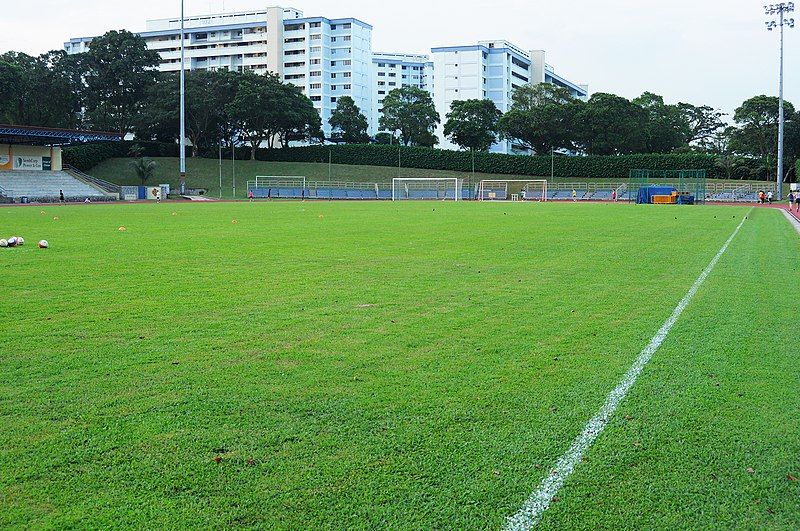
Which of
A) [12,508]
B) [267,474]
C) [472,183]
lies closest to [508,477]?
[267,474]

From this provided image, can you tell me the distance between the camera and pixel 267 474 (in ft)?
13.3

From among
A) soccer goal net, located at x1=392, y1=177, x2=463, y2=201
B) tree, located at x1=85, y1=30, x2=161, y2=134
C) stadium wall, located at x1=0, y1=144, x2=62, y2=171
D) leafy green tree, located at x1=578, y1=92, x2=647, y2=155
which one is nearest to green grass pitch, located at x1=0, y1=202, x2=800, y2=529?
stadium wall, located at x1=0, y1=144, x2=62, y2=171

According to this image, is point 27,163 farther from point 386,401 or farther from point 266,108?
point 386,401

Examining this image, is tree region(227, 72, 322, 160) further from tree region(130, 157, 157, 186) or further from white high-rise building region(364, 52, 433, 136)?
white high-rise building region(364, 52, 433, 136)

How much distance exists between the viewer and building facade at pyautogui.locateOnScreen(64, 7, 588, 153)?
12269cm

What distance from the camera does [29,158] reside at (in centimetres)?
6606

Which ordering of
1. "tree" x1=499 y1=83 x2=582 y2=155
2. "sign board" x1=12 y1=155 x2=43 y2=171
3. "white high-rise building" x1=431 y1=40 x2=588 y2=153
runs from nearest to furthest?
"sign board" x1=12 y1=155 x2=43 y2=171 < "tree" x1=499 y1=83 x2=582 y2=155 < "white high-rise building" x1=431 y1=40 x2=588 y2=153

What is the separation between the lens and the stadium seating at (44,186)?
193ft

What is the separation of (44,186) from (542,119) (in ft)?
200

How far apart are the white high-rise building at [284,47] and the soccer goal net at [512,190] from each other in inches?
1867

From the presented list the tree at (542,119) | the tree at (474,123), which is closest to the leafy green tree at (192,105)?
the tree at (474,123)

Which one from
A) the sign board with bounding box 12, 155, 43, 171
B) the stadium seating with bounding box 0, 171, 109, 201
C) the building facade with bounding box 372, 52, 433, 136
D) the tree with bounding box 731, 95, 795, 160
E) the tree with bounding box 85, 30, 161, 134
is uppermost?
the building facade with bounding box 372, 52, 433, 136

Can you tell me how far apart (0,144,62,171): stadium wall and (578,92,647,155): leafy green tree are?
62299mm

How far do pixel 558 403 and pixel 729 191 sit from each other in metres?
73.5
